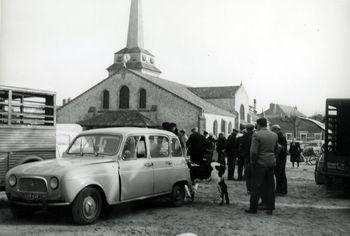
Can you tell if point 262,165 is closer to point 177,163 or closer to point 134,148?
point 177,163

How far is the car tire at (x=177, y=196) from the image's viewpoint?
945cm

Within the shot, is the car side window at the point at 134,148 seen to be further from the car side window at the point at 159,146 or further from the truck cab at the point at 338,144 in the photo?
the truck cab at the point at 338,144

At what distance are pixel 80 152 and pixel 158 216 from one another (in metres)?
1.96

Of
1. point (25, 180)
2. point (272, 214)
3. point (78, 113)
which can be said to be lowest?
point (272, 214)

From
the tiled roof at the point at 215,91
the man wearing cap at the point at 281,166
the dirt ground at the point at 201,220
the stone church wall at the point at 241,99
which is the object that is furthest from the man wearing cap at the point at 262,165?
the stone church wall at the point at 241,99

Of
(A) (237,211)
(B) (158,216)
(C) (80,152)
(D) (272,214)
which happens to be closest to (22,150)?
(C) (80,152)

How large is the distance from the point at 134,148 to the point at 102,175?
1.15 m

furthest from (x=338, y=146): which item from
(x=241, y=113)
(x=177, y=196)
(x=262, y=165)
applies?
(x=241, y=113)

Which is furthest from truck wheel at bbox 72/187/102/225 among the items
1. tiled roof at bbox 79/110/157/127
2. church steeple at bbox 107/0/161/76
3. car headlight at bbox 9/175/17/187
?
church steeple at bbox 107/0/161/76

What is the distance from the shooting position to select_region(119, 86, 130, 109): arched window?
46.8m

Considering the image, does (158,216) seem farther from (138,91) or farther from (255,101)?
Result: (255,101)

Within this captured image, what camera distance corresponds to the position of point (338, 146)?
41.1 feet

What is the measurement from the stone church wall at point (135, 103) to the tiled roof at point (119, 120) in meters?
1.09

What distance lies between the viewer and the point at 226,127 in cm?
4975
